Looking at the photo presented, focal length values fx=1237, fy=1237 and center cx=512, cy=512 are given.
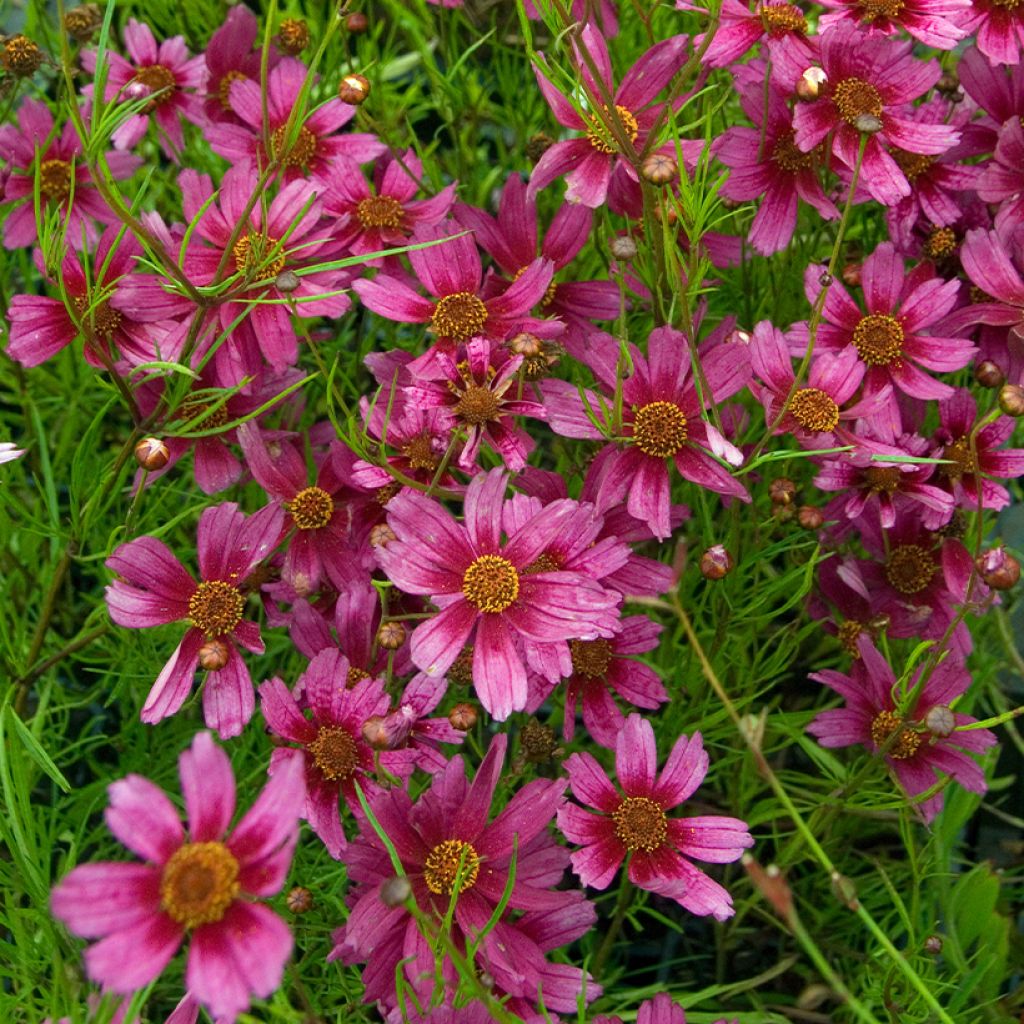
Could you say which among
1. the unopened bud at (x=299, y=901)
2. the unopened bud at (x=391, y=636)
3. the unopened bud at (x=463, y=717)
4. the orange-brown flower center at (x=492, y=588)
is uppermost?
the orange-brown flower center at (x=492, y=588)

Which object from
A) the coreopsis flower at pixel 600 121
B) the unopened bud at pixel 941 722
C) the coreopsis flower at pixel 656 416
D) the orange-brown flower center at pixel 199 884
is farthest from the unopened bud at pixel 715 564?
the orange-brown flower center at pixel 199 884

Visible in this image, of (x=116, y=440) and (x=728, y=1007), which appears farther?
(x=116, y=440)

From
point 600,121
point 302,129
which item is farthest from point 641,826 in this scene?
point 302,129

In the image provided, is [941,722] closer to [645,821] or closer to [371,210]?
[645,821]

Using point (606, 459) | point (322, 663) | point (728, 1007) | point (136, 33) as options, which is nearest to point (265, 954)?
point (322, 663)

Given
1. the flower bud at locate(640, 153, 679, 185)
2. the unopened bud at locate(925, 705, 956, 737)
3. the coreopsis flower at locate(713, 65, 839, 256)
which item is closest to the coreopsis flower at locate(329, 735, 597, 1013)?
the unopened bud at locate(925, 705, 956, 737)

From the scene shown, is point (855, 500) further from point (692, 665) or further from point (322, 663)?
point (322, 663)

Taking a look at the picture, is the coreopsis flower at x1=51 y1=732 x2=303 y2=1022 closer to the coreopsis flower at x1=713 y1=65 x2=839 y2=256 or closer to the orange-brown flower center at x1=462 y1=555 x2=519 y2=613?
the orange-brown flower center at x1=462 y1=555 x2=519 y2=613

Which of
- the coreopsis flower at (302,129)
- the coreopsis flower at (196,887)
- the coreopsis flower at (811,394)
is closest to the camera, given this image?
the coreopsis flower at (196,887)

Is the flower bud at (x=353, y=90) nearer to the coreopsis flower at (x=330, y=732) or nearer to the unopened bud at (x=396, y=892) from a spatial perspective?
the coreopsis flower at (x=330, y=732)
